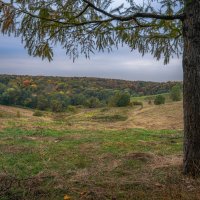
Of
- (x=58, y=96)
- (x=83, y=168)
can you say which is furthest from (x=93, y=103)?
(x=83, y=168)

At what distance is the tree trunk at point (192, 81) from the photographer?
5957 mm

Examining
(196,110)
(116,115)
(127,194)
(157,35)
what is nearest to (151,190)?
(127,194)

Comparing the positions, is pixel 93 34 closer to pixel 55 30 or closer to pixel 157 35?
pixel 55 30

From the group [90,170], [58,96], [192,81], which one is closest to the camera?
[192,81]

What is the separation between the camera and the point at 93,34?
24.0 ft

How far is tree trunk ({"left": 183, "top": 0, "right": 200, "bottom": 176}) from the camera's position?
19.5 ft

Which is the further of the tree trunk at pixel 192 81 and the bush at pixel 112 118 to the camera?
the bush at pixel 112 118

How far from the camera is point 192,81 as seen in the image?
Answer: 19.6 feet

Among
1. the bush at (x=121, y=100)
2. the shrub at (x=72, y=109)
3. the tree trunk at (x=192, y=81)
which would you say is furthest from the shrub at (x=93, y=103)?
the tree trunk at (x=192, y=81)

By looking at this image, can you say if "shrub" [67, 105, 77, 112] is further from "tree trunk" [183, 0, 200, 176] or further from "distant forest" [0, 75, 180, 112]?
"tree trunk" [183, 0, 200, 176]

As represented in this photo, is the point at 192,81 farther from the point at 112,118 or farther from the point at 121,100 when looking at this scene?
the point at 121,100

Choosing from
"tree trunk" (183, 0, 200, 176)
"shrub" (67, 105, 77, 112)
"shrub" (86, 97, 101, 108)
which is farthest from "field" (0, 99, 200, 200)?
"shrub" (86, 97, 101, 108)

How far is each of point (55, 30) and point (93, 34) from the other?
89cm

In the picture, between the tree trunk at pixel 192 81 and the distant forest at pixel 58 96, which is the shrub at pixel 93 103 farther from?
the tree trunk at pixel 192 81
